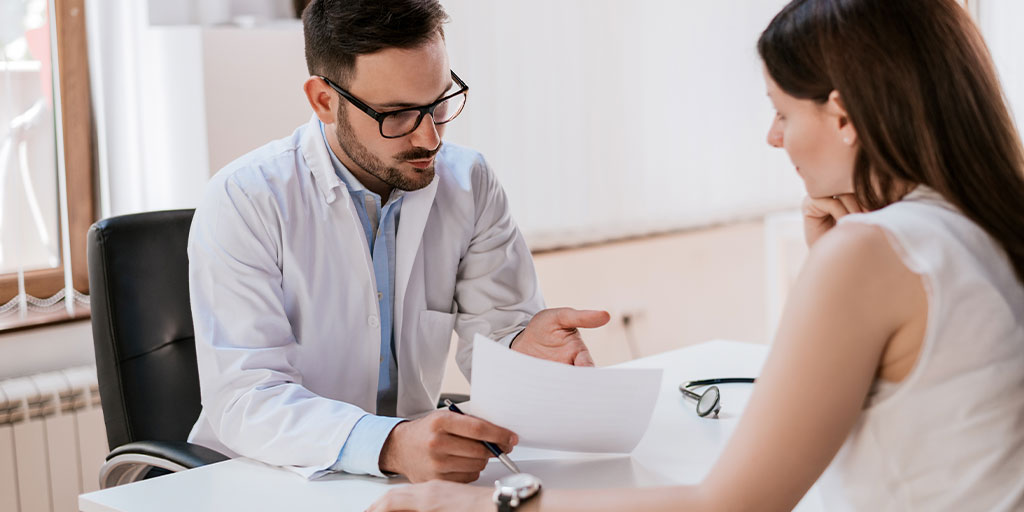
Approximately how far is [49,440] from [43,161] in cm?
68

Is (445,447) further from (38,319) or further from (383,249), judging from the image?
(38,319)

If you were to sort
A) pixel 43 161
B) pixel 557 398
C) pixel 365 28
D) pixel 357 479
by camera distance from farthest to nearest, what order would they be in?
1. pixel 43 161
2. pixel 365 28
3. pixel 357 479
4. pixel 557 398

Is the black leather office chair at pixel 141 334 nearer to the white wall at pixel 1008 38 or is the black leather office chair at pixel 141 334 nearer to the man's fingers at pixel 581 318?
the man's fingers at pixel 581 318

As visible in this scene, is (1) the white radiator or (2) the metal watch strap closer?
(2) the metal watch strap

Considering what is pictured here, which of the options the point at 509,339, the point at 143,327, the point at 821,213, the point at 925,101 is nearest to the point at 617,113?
the point at 509,339

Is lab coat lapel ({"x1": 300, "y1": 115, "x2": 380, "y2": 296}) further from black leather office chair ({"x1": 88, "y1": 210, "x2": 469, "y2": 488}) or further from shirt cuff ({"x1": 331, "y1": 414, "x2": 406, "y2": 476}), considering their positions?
shirt cuff ({"x1": 331, "y1": 414, "x2": 406, "y2": 476})

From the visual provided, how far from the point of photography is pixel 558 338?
5.56 ft

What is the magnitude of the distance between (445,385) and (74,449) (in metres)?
1.09

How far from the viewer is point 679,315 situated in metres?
3.87

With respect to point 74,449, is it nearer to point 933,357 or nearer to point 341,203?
point 341,203

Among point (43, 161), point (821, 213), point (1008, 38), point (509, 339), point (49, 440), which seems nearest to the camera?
point (821, 213)

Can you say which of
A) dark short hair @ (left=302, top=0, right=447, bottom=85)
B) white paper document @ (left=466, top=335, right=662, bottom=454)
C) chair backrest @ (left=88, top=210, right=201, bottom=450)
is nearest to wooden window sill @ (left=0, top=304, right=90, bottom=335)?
chair backrest @ (left=88, top=210, right=201, bottom=450)

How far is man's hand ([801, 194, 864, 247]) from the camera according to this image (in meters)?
1.48

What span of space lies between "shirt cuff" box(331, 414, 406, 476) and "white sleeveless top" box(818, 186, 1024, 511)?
611 millimetres
